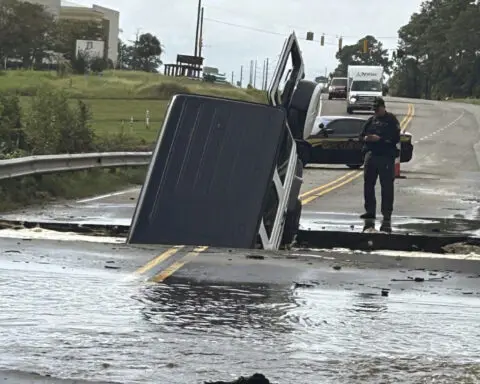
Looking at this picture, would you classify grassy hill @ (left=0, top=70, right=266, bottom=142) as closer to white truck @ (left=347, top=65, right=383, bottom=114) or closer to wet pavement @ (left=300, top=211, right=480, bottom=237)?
white truck @ (left=347, top=65, right=383, bottom=114)

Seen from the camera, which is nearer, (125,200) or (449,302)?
(449,302)

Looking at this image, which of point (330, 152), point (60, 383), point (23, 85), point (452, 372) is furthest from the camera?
point (23, 85)

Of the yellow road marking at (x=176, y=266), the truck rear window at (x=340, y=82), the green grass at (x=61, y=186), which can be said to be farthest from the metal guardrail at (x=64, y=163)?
the truck rear window at (x=340, y=82)

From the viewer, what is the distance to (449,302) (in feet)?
29.6

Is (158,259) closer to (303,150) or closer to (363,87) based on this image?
(303,150)

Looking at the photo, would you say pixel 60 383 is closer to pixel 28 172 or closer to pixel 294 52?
pixel 294 52

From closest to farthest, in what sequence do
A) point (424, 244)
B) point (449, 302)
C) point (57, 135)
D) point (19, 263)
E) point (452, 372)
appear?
point (452, 372)
point (449, 302)
point (19, 263)
point (424, 244)
point (57, 135)

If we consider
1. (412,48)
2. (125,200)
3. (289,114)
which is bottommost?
(125,200)

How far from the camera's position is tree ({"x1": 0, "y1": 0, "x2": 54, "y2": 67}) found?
362 ft

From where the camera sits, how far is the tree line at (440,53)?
138500mm

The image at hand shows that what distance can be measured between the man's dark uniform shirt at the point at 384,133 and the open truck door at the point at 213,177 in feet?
10.3

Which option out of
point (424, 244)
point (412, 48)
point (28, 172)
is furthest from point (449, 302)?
point (412, 48)

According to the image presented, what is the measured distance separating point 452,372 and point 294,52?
760 cm

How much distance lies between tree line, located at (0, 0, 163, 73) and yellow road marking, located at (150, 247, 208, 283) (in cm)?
8738
